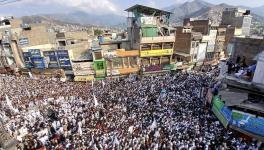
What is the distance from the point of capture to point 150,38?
38.9 meters

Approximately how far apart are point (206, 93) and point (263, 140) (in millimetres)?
8618

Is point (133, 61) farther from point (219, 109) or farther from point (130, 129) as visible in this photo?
point (130, 129)

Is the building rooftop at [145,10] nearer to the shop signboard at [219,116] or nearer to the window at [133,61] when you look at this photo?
the window at [133,61]

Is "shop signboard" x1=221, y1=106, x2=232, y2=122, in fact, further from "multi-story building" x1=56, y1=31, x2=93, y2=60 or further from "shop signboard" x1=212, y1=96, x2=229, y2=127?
"multi-story building" x1=56, y1=31, x2=93, y2=60

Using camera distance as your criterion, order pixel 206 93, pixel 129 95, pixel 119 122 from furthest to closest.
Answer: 1. pixel 129 95
2. pixel 206 93
3. pixel 119 122

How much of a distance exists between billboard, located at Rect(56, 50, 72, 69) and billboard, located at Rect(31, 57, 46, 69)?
10.7 ft

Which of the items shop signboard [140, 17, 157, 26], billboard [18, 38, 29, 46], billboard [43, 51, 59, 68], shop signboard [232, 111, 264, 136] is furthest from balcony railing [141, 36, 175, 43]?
shop signboard [232, 111, 264, 136]

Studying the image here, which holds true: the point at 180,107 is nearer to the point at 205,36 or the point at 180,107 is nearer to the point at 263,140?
the point at 263,140

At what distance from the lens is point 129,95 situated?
26.7 meters

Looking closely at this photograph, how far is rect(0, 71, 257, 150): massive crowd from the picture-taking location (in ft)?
55.8

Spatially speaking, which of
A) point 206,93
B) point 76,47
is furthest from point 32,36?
point 206,93

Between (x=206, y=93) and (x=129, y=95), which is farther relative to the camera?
(x=129, y=95)

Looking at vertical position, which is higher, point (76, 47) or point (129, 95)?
point (76, 47)

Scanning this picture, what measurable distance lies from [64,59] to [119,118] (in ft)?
69.2
